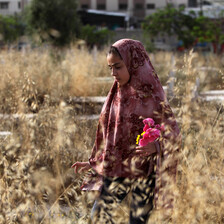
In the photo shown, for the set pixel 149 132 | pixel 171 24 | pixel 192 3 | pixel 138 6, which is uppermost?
pixel 192 3

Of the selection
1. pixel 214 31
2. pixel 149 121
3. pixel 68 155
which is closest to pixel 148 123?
pixel 149 121

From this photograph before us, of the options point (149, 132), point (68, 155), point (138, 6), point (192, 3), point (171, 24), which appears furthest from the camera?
point (192, 3)

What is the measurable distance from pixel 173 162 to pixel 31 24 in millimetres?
13095

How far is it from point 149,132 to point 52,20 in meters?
13.3

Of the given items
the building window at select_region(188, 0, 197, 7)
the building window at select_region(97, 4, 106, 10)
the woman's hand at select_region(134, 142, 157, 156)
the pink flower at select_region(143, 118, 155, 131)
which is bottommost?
the woman's hand at select_region(134, 142, 157, 156)

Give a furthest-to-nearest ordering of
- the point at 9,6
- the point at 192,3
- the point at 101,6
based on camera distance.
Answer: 1. the point at 9,6
2. the point at 192,3
3. the point at 101,6

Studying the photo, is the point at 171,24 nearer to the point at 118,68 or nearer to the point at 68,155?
the point at 68,155

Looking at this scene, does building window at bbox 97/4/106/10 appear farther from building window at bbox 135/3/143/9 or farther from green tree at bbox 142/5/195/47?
green tree at bbox 142/5/195/47

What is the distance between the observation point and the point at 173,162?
2.06 m

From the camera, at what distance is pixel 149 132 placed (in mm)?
1917

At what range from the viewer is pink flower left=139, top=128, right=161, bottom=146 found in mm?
1907

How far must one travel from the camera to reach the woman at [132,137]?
2016 millimetres

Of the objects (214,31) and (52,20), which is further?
(214,31)

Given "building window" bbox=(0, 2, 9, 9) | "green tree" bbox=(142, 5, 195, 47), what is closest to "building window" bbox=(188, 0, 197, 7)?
"green tree" bbox=(142, 5, 195, 47)
